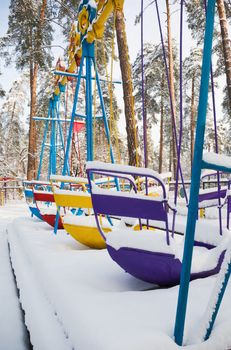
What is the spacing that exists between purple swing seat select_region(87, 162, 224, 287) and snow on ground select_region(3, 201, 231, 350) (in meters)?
0.07

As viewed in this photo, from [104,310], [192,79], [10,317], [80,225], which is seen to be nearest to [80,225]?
[80,225]

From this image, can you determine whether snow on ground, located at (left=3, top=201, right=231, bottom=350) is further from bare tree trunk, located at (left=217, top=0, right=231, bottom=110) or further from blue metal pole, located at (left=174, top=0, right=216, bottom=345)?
bare tree trunk, located at (left=217, top=0, right=231, bottom=110)

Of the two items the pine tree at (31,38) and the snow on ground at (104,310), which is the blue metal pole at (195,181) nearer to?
the snow on ground at (104,310)

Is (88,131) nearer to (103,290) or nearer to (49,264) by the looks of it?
(49,264)

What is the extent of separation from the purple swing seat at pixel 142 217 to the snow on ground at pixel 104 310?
72 mm

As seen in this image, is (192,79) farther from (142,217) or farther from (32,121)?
(142,217)

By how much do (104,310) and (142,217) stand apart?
1.52 ft

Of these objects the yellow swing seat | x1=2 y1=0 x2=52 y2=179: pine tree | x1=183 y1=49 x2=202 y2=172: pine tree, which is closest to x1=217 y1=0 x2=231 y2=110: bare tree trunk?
the yellow swing seat

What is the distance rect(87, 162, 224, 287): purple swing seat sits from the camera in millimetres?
1419

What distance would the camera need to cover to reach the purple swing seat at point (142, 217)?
55.9 inches

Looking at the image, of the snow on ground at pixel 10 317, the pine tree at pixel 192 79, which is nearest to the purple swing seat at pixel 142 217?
the snow on ground at pixel 10 317

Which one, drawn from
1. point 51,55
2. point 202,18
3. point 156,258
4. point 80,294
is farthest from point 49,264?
point 51,55

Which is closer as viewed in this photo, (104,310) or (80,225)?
(104,310)

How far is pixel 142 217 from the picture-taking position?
147 centimetres
